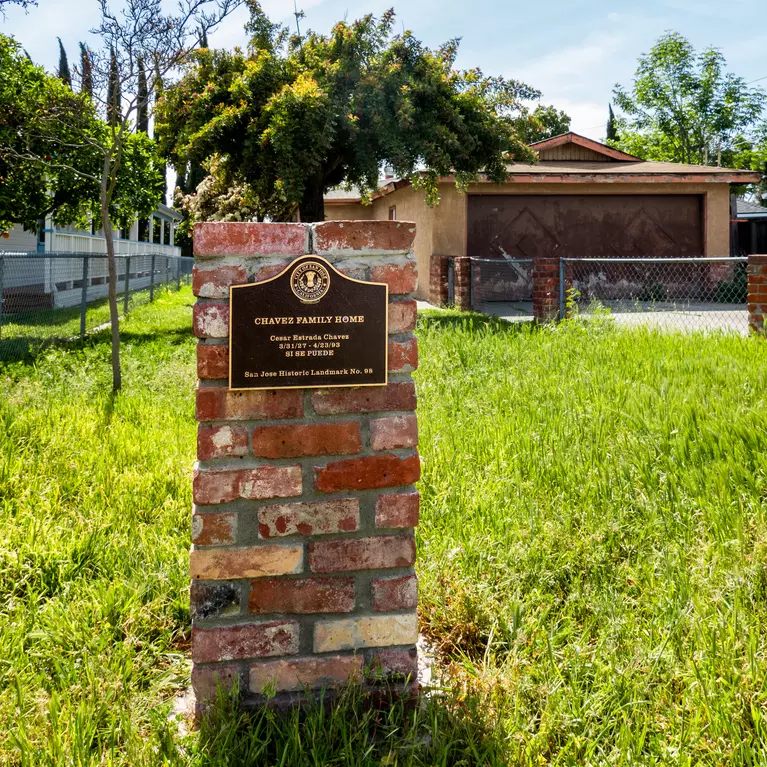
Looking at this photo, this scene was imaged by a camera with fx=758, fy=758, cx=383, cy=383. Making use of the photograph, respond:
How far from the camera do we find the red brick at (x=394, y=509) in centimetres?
242

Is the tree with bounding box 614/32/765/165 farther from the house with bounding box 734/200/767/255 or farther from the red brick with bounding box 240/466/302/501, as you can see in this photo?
the red brick with bounding box 240/466/302/501

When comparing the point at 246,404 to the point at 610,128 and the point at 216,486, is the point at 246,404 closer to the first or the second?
the point at 216,486

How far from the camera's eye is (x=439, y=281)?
15883 mm

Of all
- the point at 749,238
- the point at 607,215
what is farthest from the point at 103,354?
the point at 749,238

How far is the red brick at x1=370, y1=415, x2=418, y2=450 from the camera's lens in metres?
2.40

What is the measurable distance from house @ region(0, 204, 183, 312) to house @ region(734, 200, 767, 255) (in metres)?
21.0

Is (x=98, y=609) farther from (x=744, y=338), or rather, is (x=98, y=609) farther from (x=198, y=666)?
(x=744, y=338)

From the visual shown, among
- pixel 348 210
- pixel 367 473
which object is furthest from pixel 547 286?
pixel 348 210

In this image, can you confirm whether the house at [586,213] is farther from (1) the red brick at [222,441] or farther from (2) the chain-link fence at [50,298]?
(1) the red brick at [222,441]

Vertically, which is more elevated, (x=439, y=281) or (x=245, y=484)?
(x=439, y=281)

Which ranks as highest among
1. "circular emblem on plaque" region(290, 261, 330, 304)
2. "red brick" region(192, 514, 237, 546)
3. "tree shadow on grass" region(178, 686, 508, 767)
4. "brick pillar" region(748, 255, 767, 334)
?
"brick pillar" region(748, 255, 767, 334)

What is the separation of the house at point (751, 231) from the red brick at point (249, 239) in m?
28.2

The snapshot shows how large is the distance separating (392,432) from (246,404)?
18.3 inches

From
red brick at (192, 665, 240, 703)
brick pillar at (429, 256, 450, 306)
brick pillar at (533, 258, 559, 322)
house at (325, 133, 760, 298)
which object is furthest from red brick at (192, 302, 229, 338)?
house at (325, 133, 760, 298)
